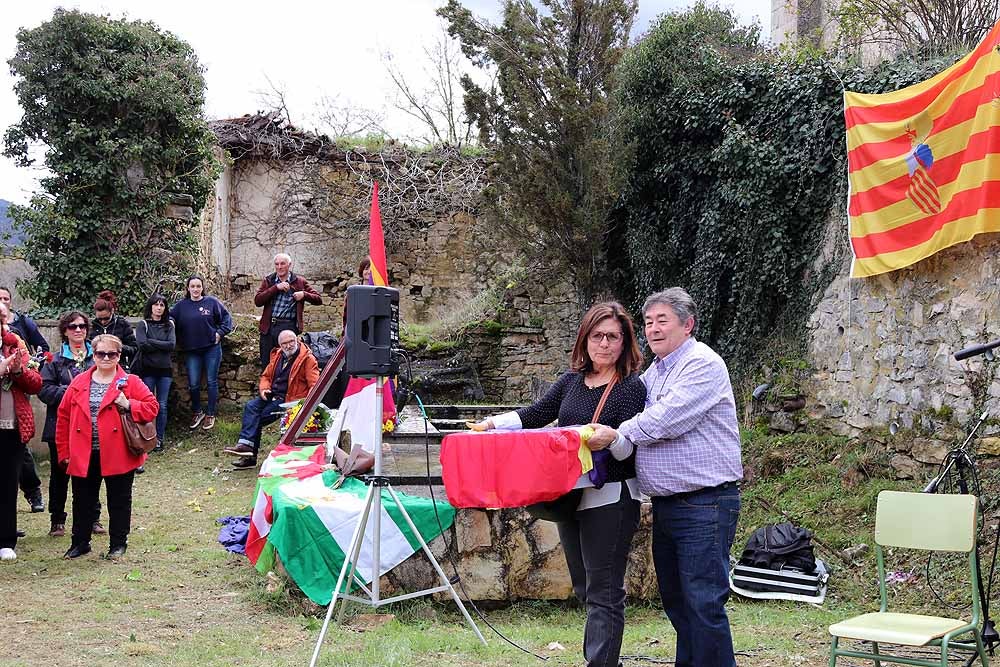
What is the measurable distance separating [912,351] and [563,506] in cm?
465

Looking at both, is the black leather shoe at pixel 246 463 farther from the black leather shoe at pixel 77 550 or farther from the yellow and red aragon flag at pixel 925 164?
the yellow and red aragon flag at pixel 925 164

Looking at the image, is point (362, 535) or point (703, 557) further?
point (362, 535)

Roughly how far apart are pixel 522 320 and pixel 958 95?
6767mm

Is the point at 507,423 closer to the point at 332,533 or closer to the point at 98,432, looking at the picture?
the point at 332,533

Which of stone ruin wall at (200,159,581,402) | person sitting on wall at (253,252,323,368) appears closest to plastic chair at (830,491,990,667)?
person sitting on wall at (253,252,323,368)

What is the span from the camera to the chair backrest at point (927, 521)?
3781 millimetres

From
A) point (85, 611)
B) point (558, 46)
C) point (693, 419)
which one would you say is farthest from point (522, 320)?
point (693, 419)

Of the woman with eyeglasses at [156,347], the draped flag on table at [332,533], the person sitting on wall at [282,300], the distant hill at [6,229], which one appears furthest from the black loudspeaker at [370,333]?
the distant hill at [6,229]

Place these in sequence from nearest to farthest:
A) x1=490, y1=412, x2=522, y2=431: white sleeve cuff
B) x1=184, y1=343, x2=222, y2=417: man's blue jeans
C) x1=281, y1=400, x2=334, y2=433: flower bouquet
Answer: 1. x1=490, y1=412, x2=522, y2=431: white sleeve cuff
2. x1=281, y1=400, x2=334, y2=433: flower bouquet
3. x1=184, y1=343, x2=222, y2=417: man's blue jeans

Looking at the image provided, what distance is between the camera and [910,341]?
700 cm

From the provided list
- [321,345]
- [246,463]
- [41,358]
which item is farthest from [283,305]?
[41,358]

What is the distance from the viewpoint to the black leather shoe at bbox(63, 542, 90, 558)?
5.88m

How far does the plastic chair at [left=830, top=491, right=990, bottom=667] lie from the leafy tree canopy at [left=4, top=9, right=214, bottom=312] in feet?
31.8

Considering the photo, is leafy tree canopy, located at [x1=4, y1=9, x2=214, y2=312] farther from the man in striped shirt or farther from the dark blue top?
the man in striped shirt
